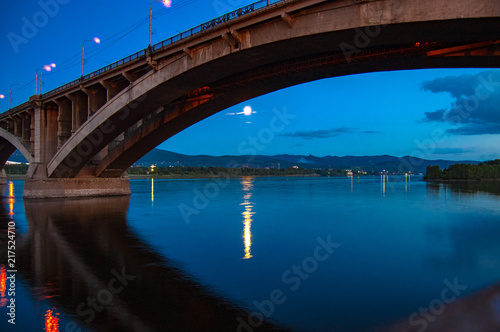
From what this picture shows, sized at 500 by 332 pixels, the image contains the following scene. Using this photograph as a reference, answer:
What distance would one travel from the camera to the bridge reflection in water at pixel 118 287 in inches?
244

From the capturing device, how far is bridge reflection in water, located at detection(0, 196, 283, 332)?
20.3 feet

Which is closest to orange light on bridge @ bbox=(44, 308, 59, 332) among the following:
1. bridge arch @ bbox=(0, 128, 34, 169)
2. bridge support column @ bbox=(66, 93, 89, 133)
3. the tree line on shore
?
bridge support column @ bbox=(66, 93, 89, 133)

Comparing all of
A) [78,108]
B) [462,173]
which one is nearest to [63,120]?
[78,108]

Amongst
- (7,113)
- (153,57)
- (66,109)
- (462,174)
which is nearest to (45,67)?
(66,109)

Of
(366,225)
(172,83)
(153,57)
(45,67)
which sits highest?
(45,67)

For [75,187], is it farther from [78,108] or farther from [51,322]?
[51,322]

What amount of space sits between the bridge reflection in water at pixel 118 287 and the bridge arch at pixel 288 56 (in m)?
12.3

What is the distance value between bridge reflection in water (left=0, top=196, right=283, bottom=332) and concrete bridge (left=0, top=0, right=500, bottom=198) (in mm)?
12373

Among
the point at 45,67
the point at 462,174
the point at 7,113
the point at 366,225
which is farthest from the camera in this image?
the point at 462,174

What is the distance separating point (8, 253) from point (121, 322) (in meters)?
7.84

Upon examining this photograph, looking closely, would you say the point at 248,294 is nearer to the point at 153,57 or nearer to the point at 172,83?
the point at 172,83

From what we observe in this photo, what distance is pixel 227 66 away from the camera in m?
22.3

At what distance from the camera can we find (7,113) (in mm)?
45344

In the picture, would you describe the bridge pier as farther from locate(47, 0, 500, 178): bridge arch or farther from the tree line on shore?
the tree line on shore
